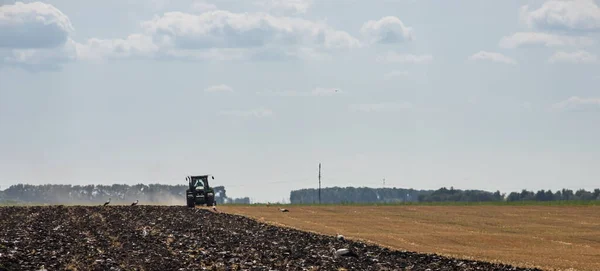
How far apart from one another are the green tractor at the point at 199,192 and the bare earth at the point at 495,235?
21010 millimetres

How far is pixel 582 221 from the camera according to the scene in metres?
79.0

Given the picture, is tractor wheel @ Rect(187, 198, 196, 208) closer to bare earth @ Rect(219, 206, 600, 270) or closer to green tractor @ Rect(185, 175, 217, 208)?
green tractor @ Rect(185, 175, 217, 208)

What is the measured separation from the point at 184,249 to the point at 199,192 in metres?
58.7

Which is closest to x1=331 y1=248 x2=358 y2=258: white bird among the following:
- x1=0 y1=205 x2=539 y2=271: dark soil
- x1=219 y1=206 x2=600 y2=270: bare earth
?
x1=0 y1=205 x2=539 y2=271: dark soil

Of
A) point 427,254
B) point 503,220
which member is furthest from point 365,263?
point 503,220

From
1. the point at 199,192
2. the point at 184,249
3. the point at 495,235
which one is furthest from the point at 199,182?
the point at 184,249

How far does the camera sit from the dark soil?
3631cm

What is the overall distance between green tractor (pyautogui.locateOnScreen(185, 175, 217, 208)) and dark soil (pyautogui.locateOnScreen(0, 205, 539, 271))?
3663 cm

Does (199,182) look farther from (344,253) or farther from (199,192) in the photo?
(344,253)

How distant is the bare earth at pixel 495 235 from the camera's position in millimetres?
43500

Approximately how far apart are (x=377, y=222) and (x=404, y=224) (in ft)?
10.3

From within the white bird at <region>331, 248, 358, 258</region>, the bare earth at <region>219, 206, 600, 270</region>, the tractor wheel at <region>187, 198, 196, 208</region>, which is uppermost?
the tractor wheel at <region>187, 198, 196, 208</region>

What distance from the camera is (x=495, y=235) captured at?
196ft

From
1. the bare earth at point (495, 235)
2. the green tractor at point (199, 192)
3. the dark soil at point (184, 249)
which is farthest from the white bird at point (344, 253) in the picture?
the green tractor at point (199, 192)
